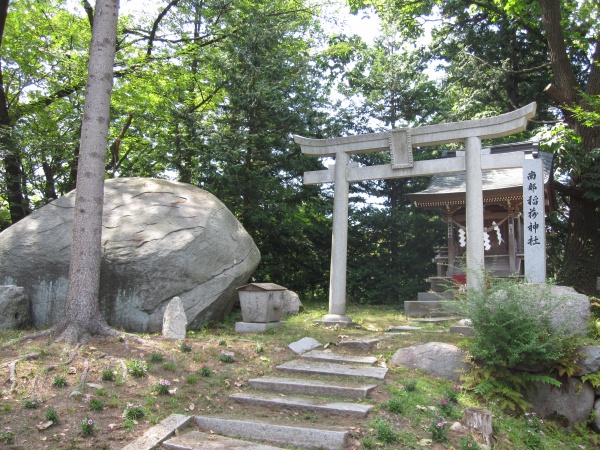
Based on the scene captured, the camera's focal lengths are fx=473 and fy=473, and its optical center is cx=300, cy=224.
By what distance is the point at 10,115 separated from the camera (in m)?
14.6

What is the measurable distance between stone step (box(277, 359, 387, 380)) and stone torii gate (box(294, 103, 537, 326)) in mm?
2843

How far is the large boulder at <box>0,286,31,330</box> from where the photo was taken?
26.4ft

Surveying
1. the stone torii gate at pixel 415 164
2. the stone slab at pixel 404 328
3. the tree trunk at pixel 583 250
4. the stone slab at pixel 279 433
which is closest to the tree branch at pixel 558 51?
the tree trunk at pixel 583 250

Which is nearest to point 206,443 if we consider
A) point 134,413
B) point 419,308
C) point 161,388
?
point 134,413

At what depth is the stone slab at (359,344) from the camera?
7676mm

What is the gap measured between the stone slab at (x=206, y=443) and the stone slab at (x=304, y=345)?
2735 millimetres

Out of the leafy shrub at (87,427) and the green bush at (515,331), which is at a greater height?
the green bush at (515,331)

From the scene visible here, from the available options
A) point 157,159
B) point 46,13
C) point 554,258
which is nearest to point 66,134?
point 157,159

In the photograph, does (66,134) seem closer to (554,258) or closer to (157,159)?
(157,159)

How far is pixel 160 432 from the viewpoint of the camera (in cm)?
488

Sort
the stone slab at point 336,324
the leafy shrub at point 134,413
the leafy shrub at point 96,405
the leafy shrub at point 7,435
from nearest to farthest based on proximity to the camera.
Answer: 1. the leafy shrub at point 7,435
2. the leafy shrub at point 134,413
3. the leafy shrub at point 96,405
4. the stone slab at point 336,324

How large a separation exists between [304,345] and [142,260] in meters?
3.22

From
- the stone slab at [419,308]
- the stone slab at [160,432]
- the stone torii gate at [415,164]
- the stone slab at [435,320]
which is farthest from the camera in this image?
the stone slab at [419,308]

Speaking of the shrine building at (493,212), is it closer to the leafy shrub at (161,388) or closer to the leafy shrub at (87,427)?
the leafy shrub at (161,388)
